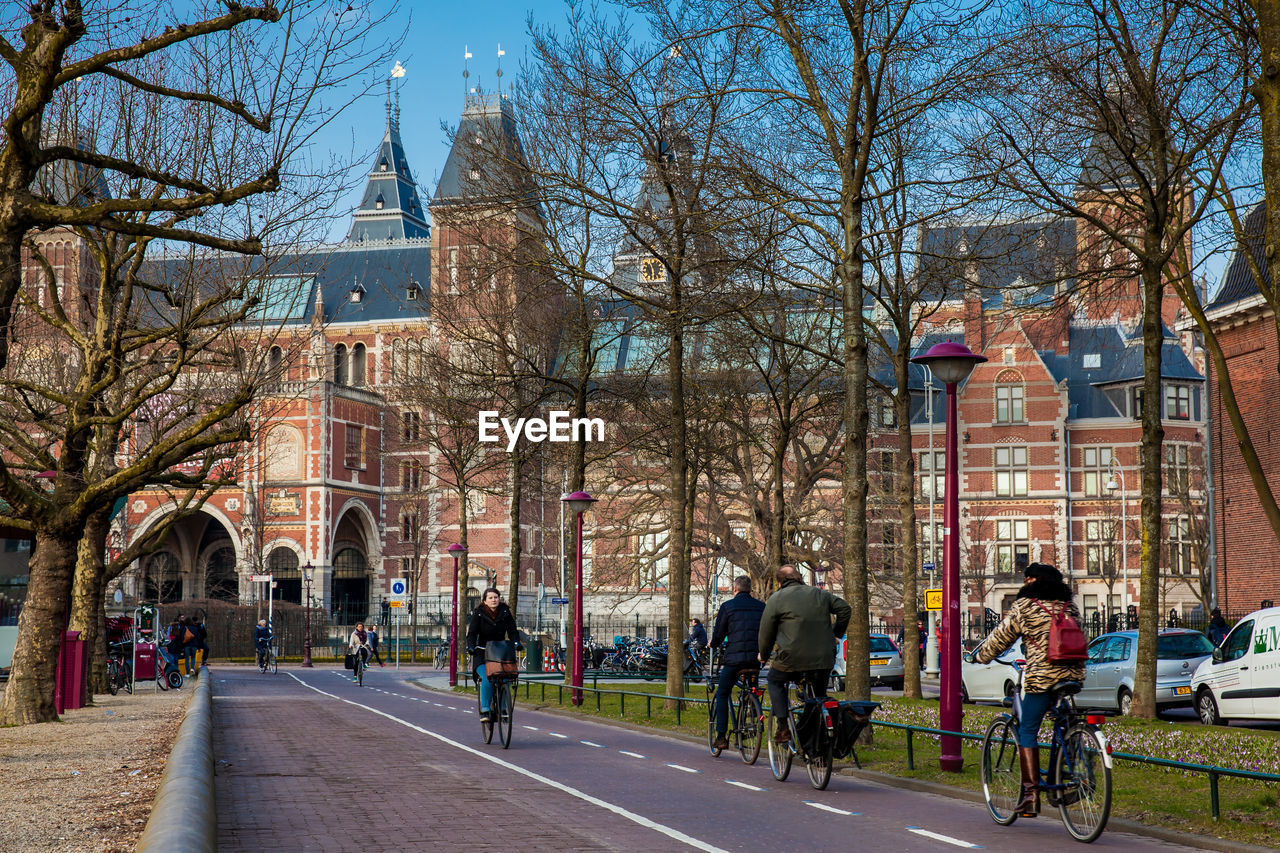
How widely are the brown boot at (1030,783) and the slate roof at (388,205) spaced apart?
3363 inches

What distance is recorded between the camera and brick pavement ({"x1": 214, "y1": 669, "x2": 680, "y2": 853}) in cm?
880

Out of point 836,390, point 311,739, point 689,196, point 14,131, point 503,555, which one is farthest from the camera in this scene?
point 503,555

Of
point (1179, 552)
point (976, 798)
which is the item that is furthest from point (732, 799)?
point (1179, 552)

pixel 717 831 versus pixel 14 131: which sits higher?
pixel 14 131

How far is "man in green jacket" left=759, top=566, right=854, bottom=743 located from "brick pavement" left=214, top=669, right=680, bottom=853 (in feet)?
7.63

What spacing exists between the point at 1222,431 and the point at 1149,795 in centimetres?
2673

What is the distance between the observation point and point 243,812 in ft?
33.6

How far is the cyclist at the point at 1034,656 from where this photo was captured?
9.14 meters

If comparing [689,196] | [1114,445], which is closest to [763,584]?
[689,196]

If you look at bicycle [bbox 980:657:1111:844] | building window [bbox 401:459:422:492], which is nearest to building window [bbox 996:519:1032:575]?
building window [bbox 401:459:422:492]

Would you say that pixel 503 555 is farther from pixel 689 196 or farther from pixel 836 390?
pixel 689 196

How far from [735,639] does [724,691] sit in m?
0.60

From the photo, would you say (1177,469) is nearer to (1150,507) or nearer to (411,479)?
(411,479)

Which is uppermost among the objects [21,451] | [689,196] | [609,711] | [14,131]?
[689,196]
